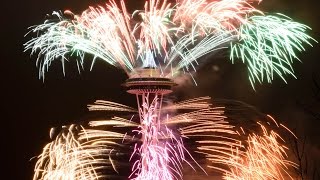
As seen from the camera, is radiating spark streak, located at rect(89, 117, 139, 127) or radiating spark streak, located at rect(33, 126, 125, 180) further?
radiating spark streak, located at rect(33, 126, 125, 180)

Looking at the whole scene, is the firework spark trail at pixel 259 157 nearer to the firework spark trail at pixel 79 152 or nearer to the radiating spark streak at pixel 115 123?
the radiating spark streak at pixel 115 123

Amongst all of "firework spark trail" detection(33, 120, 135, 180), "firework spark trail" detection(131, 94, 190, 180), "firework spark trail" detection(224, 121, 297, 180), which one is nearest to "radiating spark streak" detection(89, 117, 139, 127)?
"firework spark trail" detection(33, 120, 135, 180)

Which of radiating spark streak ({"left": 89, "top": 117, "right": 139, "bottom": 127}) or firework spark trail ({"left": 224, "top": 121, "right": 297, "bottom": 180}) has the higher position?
radiating spark streak ({"left": 89, "top": 117, "right": 139, "bottom": 127})

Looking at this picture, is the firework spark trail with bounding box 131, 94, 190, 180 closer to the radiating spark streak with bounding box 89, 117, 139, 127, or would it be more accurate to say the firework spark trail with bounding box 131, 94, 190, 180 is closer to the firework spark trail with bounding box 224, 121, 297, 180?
the radiating spark streak with bounding box 89, 117, 139, 127

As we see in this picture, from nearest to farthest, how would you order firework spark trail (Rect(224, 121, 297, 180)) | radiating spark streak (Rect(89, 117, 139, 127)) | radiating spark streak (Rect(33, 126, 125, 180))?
firework spark trail (Rect(224, 121, 297, 180)), radiating spark streak (Rect(89, 117, 139, 127)), radiating spark streak (Rect(33, 126, 125, 180))

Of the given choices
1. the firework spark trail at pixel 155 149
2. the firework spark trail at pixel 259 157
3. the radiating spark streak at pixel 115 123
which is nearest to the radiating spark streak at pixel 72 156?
the radiating spark streak at pixel 115 123

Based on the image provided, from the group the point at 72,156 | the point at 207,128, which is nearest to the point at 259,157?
the point at 207,128

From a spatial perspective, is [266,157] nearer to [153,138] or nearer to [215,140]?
[215,140]

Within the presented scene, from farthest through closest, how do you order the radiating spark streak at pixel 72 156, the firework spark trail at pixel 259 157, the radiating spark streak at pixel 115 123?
the radiating spark streak at pixel 72 156 < the radiating spark streak at pixel 115 123 < the firework spark trail at pixel 259 157

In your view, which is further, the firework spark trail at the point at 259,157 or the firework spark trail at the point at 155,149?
the firework spark trail at the point at 155,149

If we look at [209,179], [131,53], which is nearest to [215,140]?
[209,179]
